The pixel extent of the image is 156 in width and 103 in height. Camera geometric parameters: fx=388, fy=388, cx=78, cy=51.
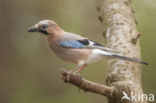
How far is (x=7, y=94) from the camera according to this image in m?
7.08

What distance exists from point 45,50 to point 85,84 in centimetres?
451

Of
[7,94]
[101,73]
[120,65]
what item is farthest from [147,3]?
[7,94]

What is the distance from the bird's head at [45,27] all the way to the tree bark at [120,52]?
0.70 meters

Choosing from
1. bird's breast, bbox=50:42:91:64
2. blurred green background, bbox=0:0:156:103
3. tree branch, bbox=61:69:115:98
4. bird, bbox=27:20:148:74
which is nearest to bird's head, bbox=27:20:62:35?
bird, bbox=27:20:148:74

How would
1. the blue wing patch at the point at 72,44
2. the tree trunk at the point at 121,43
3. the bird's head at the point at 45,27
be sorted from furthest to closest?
the blue wing patch at the point at 72,44
the bird's head at the point at 45,27
the tree trunk at the point at 121,43

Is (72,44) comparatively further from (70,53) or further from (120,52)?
(120,52)

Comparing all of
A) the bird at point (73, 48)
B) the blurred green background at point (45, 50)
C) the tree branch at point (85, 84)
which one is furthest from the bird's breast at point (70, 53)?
the blurred green background at point (45, 50)

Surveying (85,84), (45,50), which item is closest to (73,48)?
(85,84)

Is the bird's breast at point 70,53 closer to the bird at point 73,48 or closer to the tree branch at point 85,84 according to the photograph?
the bird at point 73,48

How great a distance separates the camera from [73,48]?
423cm

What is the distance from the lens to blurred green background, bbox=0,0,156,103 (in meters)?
6.29

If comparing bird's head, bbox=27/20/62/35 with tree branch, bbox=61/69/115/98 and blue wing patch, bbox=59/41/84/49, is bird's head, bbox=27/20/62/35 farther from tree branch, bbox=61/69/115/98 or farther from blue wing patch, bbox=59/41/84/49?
tree branch, bbox=61/69/115/98

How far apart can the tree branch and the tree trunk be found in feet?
0.29

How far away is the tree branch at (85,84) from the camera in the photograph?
3.50 meters
